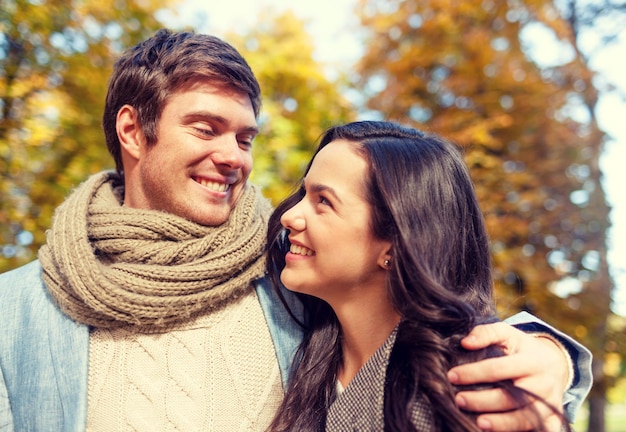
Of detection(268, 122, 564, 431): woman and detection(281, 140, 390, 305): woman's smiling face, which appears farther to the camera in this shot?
detection(281, 140, 390, 305): woman's smiling face

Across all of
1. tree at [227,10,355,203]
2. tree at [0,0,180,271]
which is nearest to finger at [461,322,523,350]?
tree at [0,0,180,271]

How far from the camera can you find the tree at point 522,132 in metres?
4.75

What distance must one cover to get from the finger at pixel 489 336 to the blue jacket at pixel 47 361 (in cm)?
24

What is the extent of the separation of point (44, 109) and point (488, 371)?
3133 mm

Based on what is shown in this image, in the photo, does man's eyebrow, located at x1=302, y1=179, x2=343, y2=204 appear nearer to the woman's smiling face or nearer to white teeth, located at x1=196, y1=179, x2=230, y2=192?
the woman's smiling face

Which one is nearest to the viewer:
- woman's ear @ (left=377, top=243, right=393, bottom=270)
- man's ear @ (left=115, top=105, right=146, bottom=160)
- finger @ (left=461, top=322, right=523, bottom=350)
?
finger @ (left=461, top=322, right=523, bottom=350)

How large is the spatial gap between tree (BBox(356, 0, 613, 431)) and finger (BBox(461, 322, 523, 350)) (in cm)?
342

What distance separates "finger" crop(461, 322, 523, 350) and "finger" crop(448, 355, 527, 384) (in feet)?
0.16

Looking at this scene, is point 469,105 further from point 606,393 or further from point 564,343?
point 564,343

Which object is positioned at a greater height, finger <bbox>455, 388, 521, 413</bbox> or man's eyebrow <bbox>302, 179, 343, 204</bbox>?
man's eyebrow <bbox>302, 179, 343, 204</bbox>

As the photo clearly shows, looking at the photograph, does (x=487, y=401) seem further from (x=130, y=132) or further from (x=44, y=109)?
(x=44, y=109)

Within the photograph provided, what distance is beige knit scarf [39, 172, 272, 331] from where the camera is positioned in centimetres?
164

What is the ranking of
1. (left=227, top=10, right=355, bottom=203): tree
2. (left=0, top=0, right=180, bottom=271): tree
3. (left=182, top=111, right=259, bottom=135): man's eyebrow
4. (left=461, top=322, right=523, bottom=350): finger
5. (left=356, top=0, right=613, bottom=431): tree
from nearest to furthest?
1. (left=461, top=322, right=523, bottom=350): finger
2. (left=182, top=111, right=259, bottom=135): man's eyebrow
3. (left=0, top=0, right=180, bottom=271): tree
4. (left=356, top=0, right=613, bottom=431): tree
5. (left=227, top=10, right=355, bottom=203): tree

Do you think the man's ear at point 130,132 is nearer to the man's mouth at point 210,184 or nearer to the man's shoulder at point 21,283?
the man's mouth at point 210,184
